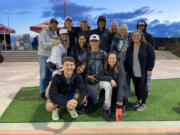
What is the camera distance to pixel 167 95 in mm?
4898

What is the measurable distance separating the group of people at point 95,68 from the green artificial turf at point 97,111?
17 centimetres

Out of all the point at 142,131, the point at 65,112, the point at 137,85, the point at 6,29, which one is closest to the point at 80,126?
the point at 65,112

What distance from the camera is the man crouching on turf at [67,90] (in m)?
3.11

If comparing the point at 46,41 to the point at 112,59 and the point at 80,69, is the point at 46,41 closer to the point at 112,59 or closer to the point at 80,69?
the point at 80,69

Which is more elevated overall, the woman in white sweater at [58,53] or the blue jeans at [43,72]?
the woman in white sweater at [58,53]

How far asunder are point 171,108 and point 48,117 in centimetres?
272

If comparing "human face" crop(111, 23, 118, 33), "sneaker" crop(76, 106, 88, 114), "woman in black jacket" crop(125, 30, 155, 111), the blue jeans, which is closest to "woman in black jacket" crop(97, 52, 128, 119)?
"woman in black jacket" crop(125, 30, 155, 111)

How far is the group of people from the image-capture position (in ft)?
10.8

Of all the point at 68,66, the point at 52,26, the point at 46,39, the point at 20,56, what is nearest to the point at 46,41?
the point at 46,39

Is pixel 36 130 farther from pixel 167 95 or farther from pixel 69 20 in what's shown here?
pixel 167 95

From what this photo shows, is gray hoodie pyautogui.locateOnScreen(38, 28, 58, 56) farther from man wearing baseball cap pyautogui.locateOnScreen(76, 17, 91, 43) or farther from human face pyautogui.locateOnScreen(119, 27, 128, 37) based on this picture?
human face pyautogui.locateOnScreen(119, 27, 128, 37)

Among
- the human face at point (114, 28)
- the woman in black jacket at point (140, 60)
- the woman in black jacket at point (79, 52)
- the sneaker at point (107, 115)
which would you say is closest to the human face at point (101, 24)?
the human face at point (114, 28)

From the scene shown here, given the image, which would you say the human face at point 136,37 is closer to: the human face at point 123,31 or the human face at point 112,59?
the human face at point 123,31

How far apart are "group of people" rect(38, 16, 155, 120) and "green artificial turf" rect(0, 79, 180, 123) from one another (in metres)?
0.17
